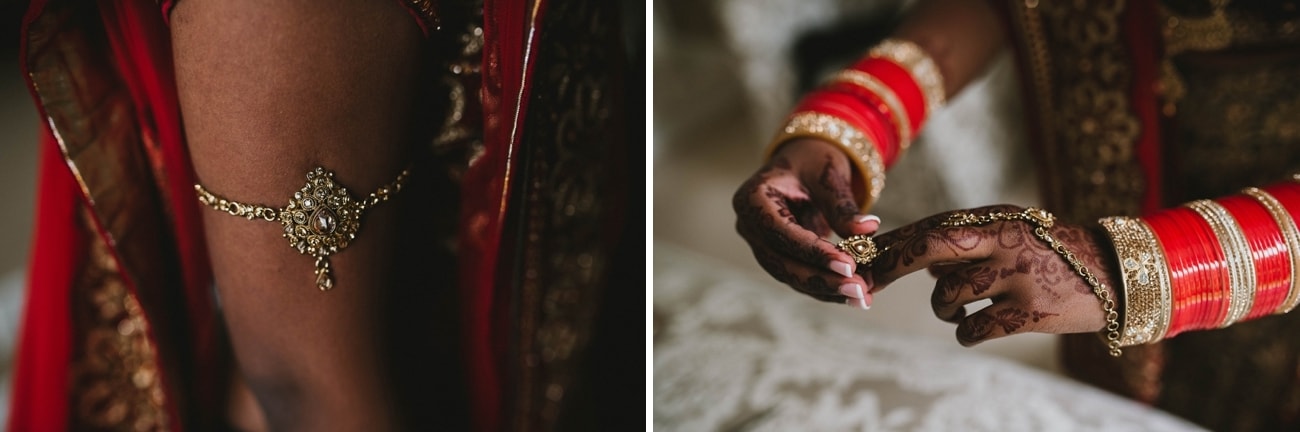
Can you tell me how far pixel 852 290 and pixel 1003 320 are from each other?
93mm

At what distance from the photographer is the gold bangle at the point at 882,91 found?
0.67 meters

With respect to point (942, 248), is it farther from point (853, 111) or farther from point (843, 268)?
point (853, 111)

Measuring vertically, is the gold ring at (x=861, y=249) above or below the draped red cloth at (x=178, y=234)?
below

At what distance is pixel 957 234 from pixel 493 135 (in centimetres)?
31

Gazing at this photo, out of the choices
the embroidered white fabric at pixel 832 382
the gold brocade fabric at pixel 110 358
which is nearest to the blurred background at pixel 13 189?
the gold brocade fabric at pixel 110 358

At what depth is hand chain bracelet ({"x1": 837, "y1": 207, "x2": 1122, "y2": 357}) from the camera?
18.3 inches

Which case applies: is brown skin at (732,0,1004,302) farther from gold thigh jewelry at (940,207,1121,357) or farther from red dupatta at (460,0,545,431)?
red dupatta at (460,0,545,431)

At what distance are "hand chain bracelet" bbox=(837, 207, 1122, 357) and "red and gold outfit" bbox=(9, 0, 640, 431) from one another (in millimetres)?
229

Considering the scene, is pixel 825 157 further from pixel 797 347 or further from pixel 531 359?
pixel 531 359

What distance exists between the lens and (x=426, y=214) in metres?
0.63

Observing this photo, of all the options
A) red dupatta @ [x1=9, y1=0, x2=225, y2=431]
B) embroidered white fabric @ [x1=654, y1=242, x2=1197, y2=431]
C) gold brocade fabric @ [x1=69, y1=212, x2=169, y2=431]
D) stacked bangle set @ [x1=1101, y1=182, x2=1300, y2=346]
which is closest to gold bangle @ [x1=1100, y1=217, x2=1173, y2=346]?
stacked bangle set @ [x1=1101, y1=182, x2=1300, y2=346]

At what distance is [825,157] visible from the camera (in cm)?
60

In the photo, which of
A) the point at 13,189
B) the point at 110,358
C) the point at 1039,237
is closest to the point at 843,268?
the point at 1039,237

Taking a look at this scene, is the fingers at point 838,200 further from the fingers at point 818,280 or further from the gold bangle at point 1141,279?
the gold bangle at point 1141,279
